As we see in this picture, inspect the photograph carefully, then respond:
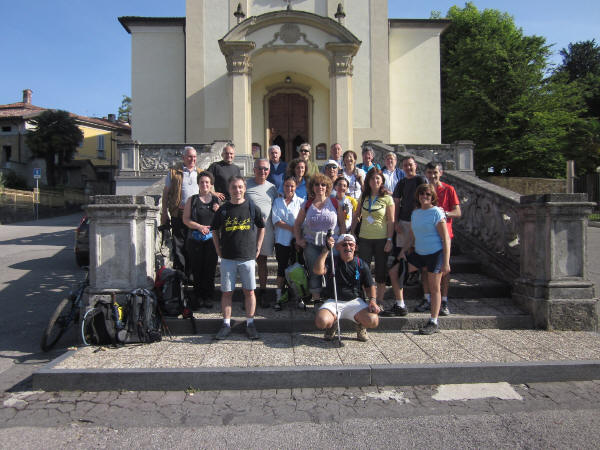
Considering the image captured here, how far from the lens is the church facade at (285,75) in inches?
620

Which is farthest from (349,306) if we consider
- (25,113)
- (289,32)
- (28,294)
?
(25,113)

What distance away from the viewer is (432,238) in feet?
17.0

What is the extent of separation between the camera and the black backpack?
4.91m

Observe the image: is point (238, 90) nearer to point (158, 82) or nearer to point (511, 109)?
point (158, 82)

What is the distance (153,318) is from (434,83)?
1811 centimetres

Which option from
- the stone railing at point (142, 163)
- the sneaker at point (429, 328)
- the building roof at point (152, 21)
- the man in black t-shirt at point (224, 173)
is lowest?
the sneaker at point (429, 328)

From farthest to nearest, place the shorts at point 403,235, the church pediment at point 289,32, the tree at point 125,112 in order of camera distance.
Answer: the tree at point 125,112
the church pediment at point 289,32
the shorts at point 403,235

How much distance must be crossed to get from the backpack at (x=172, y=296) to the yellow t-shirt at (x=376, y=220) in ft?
7.78

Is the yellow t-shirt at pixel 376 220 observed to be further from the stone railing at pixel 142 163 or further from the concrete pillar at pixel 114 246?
the stone railing at pixel 142 163

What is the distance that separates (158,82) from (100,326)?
17144 mm

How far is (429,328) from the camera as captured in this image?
203 inches

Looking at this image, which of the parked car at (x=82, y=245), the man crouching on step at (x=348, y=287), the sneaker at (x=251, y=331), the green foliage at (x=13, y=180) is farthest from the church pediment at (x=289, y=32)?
the green foliage at (x=13, y=180)

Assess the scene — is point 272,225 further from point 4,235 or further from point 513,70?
point 513,70

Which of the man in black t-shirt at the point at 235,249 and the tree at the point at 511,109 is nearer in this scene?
the man in black t-shirt at the point at 235,249
